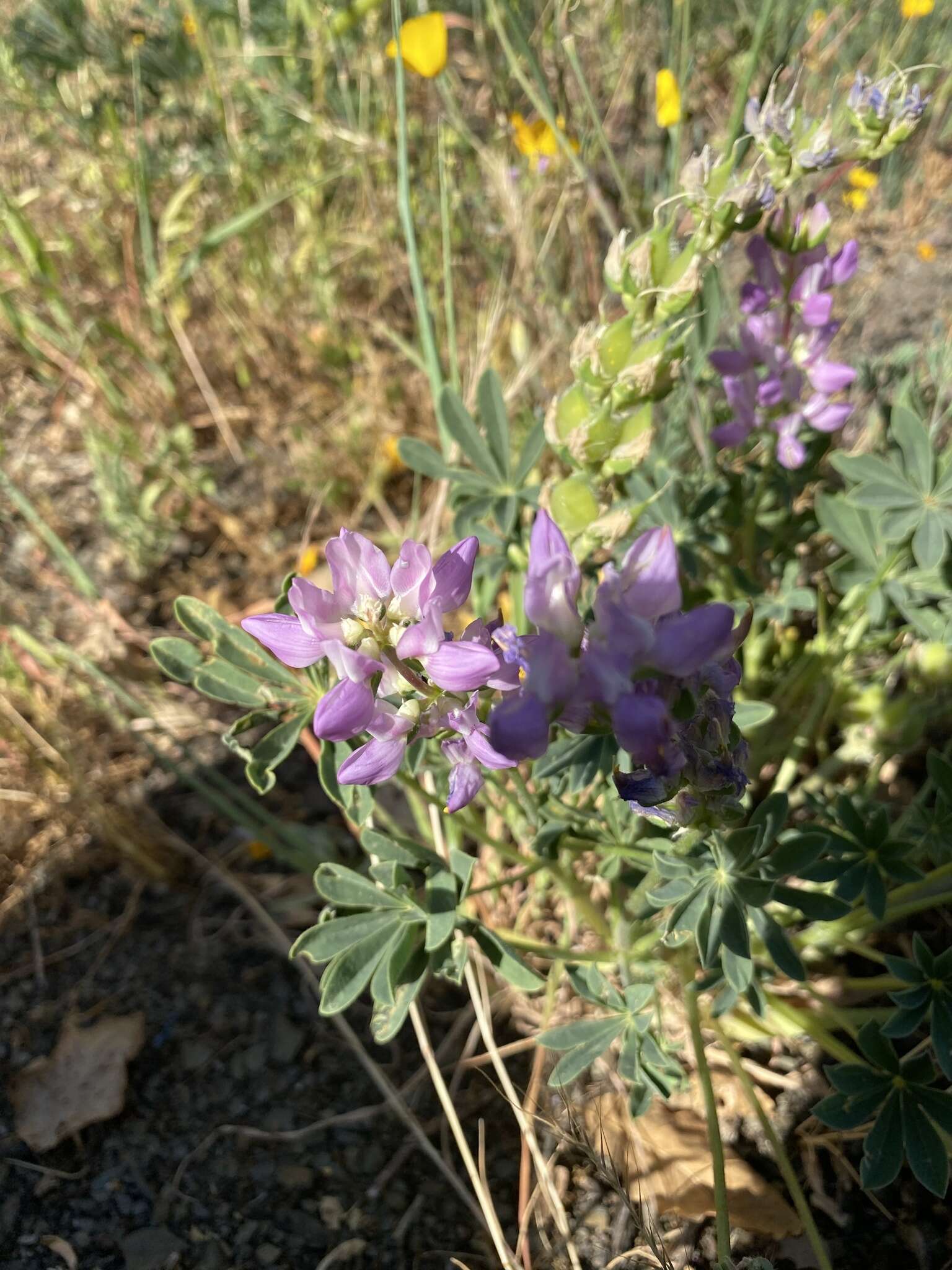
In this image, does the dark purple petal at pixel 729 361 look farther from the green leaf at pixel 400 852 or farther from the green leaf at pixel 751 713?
the green leaf at pixel 400 852

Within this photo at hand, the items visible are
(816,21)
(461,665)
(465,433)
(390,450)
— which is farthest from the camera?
(390,450)

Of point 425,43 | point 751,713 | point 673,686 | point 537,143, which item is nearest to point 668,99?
point 537,143

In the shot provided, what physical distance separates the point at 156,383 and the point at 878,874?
7.83 feet

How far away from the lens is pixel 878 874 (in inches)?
55.2

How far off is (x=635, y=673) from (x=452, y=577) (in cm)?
23

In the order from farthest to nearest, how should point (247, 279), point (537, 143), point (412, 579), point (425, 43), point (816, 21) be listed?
point (247, 279) < point (816, 21) < point (537, 143) < point (425, 43) < point (412, 579)

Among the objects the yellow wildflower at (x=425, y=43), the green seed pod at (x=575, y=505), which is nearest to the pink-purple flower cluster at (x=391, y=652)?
the green seed pod at (x=575, y=505)

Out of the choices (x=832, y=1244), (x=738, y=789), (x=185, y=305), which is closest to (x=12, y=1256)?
(x=832, y=1244)

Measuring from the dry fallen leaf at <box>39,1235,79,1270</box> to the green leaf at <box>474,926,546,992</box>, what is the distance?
0.88 meters

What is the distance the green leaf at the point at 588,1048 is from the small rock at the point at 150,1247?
28.8 inches

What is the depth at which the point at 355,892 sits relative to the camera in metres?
1.37

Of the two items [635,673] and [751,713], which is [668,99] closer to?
[751,713]

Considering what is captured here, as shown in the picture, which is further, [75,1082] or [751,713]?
[75,1082]

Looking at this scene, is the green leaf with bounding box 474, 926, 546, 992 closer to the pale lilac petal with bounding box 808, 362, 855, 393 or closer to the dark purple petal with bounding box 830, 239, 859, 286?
the pale lilac petal with bounding box 808, 362, 855, 393
